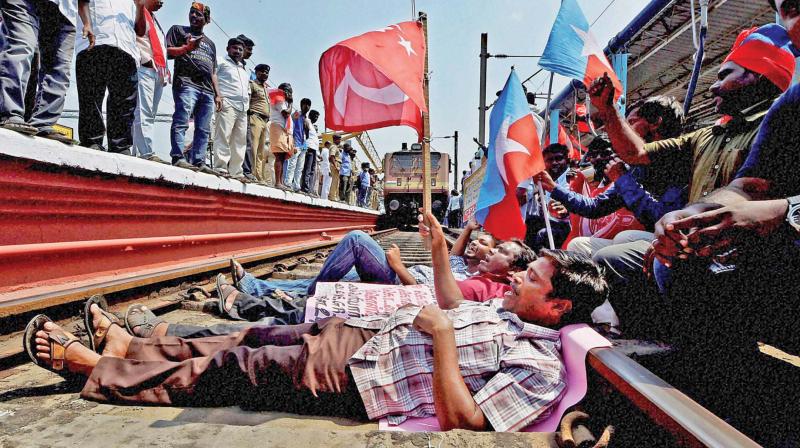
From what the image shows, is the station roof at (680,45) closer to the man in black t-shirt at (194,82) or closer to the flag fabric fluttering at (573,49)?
the flag fabric fluttering at (573,49)

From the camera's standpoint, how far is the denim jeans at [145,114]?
404 cm

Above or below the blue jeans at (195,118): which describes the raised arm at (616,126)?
below

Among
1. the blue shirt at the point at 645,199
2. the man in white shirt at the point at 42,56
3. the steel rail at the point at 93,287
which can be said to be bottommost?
the steel rail at the point at 93,287

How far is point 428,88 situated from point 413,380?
2452 millimetres

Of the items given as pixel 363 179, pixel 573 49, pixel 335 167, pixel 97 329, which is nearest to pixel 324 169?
pixel 335 167

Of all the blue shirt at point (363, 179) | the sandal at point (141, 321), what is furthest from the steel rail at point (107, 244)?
the blue shirt at point (363, 179)

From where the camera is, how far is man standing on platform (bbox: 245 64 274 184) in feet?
20.8

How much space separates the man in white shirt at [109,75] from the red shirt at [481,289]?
3008mm

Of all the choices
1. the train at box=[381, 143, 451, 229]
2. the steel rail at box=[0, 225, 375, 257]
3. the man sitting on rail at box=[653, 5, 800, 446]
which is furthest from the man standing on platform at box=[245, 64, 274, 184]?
the train at box=[381, 143, 451, 229]

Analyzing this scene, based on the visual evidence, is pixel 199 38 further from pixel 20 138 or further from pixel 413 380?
pixel 413 380

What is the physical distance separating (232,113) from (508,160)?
3929 millimetres

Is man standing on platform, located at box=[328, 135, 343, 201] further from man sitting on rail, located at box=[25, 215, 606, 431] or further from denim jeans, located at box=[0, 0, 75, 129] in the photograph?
man sitting on rail, located at box=[25, 215, 606, 431]

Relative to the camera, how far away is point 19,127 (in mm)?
2246

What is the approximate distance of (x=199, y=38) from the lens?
4.68 metres
